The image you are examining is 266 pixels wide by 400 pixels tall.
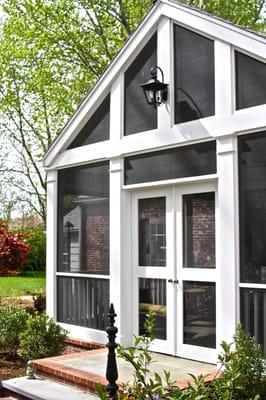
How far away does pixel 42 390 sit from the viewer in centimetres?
653

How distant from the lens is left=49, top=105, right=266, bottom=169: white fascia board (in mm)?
6574

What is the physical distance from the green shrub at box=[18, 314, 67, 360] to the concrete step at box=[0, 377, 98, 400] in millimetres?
858

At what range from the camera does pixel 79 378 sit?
649 cm

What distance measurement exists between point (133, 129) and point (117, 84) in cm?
85

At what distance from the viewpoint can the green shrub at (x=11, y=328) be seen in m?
8.45

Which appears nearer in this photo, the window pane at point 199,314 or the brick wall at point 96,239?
the window pane at point 199,314

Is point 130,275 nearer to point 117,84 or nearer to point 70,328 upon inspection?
point 70,328

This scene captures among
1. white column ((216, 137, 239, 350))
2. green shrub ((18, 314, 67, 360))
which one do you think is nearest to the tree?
green shrub ((18, 314, 67, 360))

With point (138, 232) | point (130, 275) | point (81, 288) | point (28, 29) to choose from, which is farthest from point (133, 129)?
point (28, 29)

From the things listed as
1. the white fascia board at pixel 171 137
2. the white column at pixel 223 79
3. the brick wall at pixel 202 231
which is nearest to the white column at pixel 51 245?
the white fascia board at pixel 171 137

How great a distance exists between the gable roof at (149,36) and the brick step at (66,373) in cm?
Answer: 376

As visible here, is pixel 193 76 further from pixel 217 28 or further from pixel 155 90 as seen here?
pixel 217 28

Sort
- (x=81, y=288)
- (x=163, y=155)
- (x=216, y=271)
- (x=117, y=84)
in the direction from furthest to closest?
1. (x=81, y=288)
2. (x=117, y=84)
3. (x=163, y=155)
4. (x=216, y=271)

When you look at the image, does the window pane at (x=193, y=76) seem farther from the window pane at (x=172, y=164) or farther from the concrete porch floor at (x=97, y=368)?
the concrete porch floor at (x=97, y=368)
